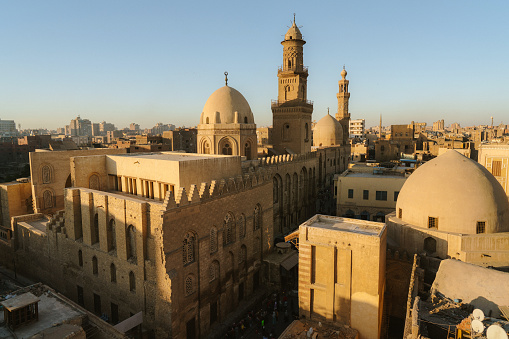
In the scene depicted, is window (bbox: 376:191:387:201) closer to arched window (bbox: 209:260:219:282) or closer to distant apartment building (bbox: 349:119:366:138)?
arched window (bbox: 209:260:219:282)

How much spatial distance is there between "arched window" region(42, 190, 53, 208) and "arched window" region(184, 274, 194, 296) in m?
18.0

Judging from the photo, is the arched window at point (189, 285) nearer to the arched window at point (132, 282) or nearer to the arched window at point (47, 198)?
the arched window at point (132, 282)

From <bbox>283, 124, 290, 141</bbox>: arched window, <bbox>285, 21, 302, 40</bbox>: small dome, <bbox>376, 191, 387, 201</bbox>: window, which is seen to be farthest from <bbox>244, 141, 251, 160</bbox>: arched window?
<bbox>285, 21, 302, 40</bbox>: small dome

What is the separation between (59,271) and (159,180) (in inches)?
419

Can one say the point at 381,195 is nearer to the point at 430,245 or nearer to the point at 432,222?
the point at 432,222

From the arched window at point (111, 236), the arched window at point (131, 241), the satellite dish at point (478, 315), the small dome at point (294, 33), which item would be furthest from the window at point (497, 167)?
the arched window at point (111, 236)

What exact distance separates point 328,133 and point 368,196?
1062 inches

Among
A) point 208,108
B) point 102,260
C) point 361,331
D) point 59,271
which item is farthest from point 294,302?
point 208,108

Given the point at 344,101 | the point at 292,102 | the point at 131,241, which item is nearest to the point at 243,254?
the point at 131,241

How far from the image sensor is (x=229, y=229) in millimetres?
22094

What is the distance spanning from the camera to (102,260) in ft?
65.5

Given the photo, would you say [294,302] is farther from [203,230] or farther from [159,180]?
[159,180]

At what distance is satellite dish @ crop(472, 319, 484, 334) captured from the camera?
417 inches

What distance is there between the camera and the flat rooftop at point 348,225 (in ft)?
60.7
